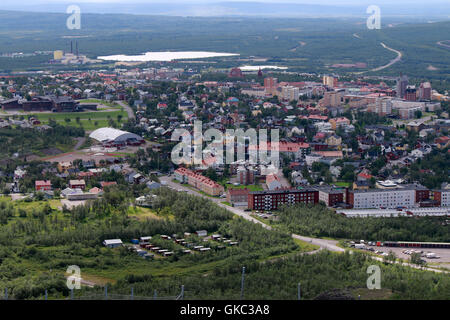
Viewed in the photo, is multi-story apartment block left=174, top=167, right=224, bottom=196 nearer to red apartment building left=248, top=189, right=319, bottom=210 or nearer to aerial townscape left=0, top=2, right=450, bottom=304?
aerial townscape left=0, top=2, right=450, bottom=304

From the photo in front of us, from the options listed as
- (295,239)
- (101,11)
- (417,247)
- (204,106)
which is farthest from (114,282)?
(101,11)

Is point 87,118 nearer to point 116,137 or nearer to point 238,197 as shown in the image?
point 116,137

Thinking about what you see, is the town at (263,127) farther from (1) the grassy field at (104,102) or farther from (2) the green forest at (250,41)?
(2) the green forest at (250,41)

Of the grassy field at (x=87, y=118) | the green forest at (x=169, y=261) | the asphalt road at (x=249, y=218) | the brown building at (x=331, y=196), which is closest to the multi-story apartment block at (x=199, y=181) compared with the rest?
the asphalt road at (x=249, y=218)

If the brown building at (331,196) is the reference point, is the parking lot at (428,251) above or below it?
below

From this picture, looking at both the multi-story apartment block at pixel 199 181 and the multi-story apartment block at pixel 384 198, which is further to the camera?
the multi-story apartment block at pixel 199 181

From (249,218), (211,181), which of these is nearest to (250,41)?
(211,181)

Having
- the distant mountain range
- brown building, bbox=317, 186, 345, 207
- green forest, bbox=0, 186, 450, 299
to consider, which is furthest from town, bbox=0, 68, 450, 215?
the distant mountain range
